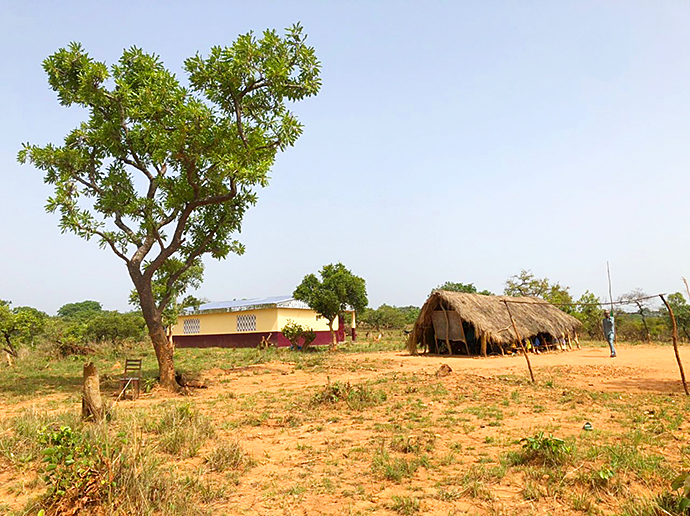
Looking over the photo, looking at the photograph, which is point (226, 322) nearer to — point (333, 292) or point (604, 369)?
point (333, 292)

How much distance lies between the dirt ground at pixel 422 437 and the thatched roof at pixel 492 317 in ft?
19.8

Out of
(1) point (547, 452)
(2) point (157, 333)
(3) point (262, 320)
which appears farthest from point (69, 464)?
(3) point (262, 320)

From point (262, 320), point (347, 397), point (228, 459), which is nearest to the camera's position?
point (228, 459)

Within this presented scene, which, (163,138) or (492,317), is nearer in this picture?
(163,138)

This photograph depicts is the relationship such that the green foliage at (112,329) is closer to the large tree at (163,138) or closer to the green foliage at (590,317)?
the large tree at (163,138)

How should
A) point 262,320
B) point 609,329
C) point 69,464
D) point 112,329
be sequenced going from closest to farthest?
1. point 69,464
2. point 609,329
3. point 112,329
4. point 262,320

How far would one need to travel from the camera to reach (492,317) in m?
20.8

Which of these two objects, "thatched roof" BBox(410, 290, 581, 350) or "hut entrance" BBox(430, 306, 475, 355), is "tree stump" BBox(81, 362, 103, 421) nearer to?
"thatched roof" BBox(410, 290, 581, 350)

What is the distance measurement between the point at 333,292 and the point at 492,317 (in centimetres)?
754

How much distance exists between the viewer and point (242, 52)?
1172 cm

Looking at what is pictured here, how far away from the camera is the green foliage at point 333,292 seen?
78.5 ft

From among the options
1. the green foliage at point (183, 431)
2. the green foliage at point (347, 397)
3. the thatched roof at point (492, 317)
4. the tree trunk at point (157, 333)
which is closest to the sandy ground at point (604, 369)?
the thatched roof at point (492, 317)

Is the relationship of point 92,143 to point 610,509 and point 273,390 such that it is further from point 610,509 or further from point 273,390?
point 610,509

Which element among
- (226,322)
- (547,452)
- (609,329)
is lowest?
(547,452)
